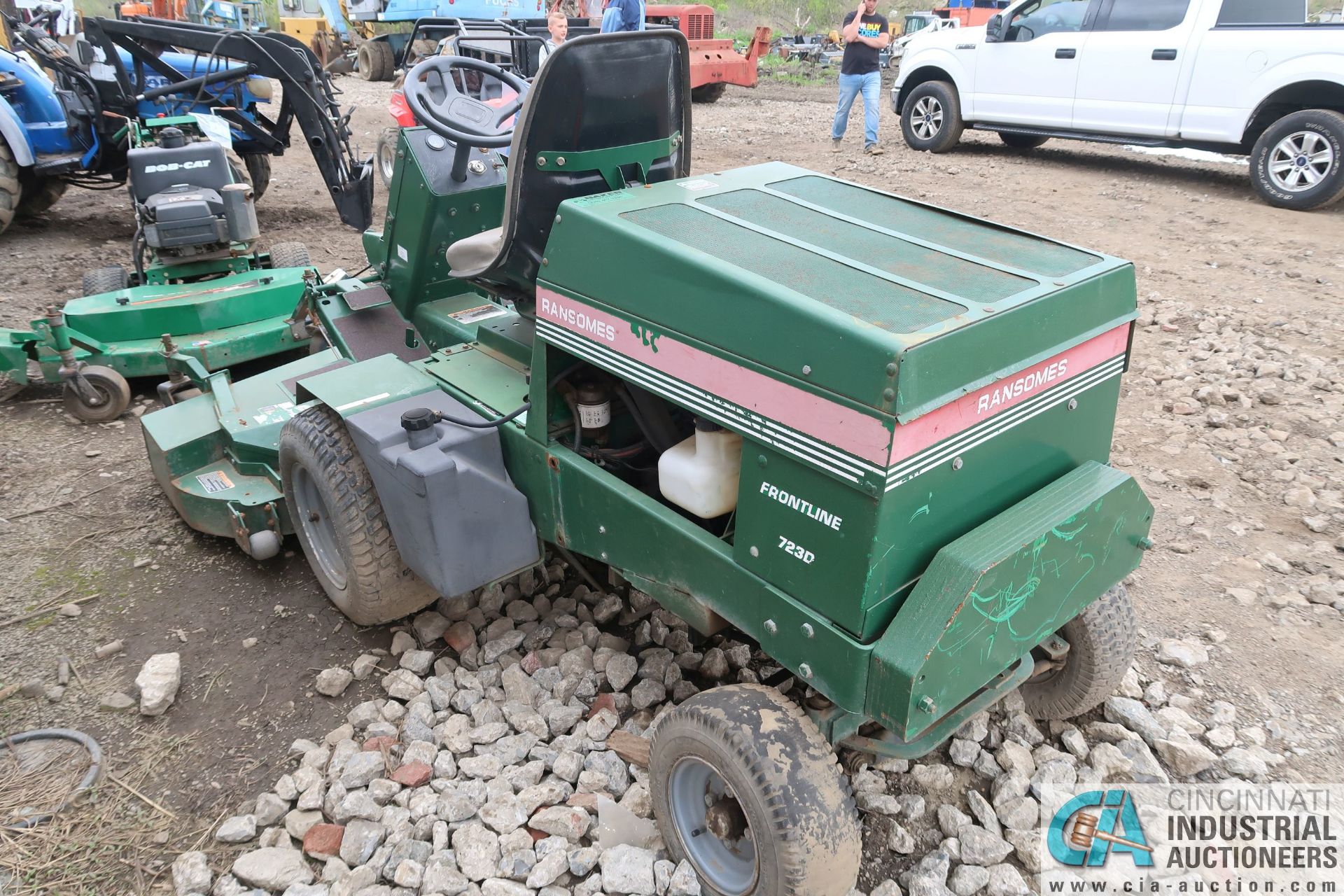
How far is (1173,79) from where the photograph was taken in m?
7.41

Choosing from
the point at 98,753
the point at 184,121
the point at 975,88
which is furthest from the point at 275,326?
the point at 975,88

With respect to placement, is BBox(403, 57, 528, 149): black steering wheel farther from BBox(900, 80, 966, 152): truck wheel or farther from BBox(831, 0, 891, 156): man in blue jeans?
BBox(900, 80, 966, 152): truck wheel

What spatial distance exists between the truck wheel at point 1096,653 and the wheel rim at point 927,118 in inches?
304

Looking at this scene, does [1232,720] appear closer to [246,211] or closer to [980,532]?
[980,532]

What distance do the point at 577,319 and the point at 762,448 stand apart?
25.9 inches

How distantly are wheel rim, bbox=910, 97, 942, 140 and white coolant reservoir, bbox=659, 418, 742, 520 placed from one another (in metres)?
8.04

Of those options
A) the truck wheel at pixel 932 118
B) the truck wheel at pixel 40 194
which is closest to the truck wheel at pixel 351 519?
the truck wheel at pixel 40 194

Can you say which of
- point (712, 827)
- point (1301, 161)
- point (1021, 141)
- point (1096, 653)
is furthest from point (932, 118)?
point (712, 827)

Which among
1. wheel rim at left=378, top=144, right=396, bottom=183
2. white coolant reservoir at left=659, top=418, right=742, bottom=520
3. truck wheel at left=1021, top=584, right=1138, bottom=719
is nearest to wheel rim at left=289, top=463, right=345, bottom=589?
white coolant reservoir at left=659, top=418, right=742, bottom=520

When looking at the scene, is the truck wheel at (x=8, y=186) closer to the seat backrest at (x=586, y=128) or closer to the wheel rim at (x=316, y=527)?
the wheel rim at (x=316, y=527)

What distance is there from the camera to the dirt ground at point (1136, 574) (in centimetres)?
271

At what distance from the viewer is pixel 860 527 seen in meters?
1.83

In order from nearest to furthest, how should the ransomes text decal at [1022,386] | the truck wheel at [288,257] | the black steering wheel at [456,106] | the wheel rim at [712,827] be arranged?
the ransomes text decal at [1022,386]
the wheel rim at [712,827]
the black steering wheel at [456,106]
the truck wheel at [288,257]

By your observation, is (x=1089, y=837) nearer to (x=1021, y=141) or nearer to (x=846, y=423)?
(x=846, y=423)
